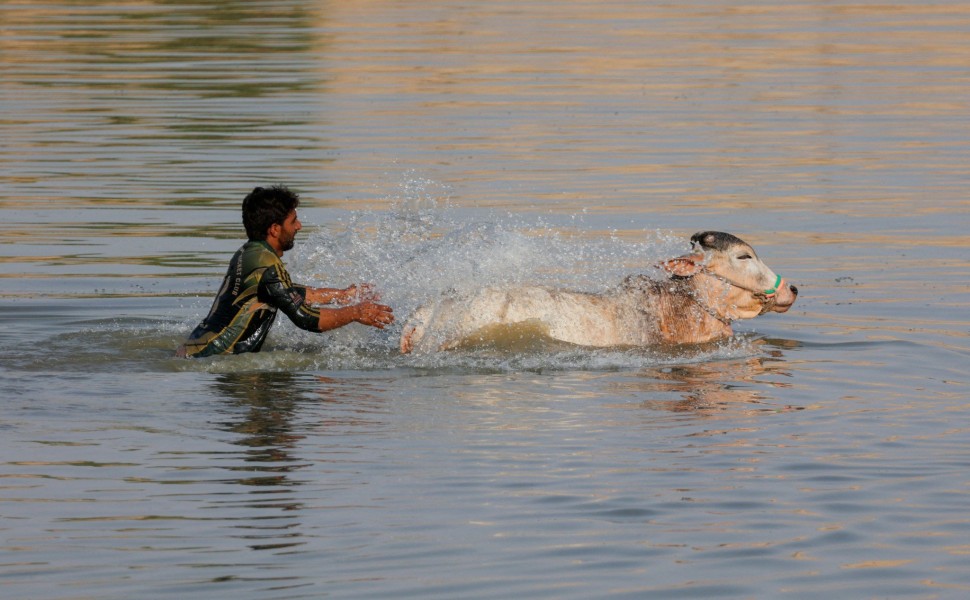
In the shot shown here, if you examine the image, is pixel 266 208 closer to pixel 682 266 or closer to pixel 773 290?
pixel 682 266

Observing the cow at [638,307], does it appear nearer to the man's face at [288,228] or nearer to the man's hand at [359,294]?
the man's hand at [359,294]

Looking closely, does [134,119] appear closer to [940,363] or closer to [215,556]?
[940,363]

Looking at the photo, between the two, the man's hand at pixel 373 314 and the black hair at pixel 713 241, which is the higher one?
the black hair at pixel 713 241

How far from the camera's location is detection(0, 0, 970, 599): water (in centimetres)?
841

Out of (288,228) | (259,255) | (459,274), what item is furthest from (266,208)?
(459,274)

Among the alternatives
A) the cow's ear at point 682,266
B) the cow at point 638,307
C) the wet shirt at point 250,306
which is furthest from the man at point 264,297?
the cow's ear at point 682,266

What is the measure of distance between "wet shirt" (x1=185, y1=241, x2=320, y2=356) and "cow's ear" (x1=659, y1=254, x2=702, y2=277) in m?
2.62

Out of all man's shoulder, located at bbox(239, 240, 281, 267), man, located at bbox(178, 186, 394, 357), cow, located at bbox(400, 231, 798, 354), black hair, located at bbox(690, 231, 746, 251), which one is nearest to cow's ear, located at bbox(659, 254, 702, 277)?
cow, located at bbox(400, 231, 798, 354)

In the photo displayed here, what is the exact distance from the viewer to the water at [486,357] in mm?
8406

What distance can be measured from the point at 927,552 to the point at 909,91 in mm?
21083

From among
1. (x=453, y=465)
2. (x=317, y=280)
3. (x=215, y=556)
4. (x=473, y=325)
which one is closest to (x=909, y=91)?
(x=317, y=280)

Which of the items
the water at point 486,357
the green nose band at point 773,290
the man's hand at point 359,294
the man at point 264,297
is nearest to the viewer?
the water at point 486,357

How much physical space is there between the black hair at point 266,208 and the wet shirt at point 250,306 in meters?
0.13

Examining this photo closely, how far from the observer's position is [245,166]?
22469 mm
